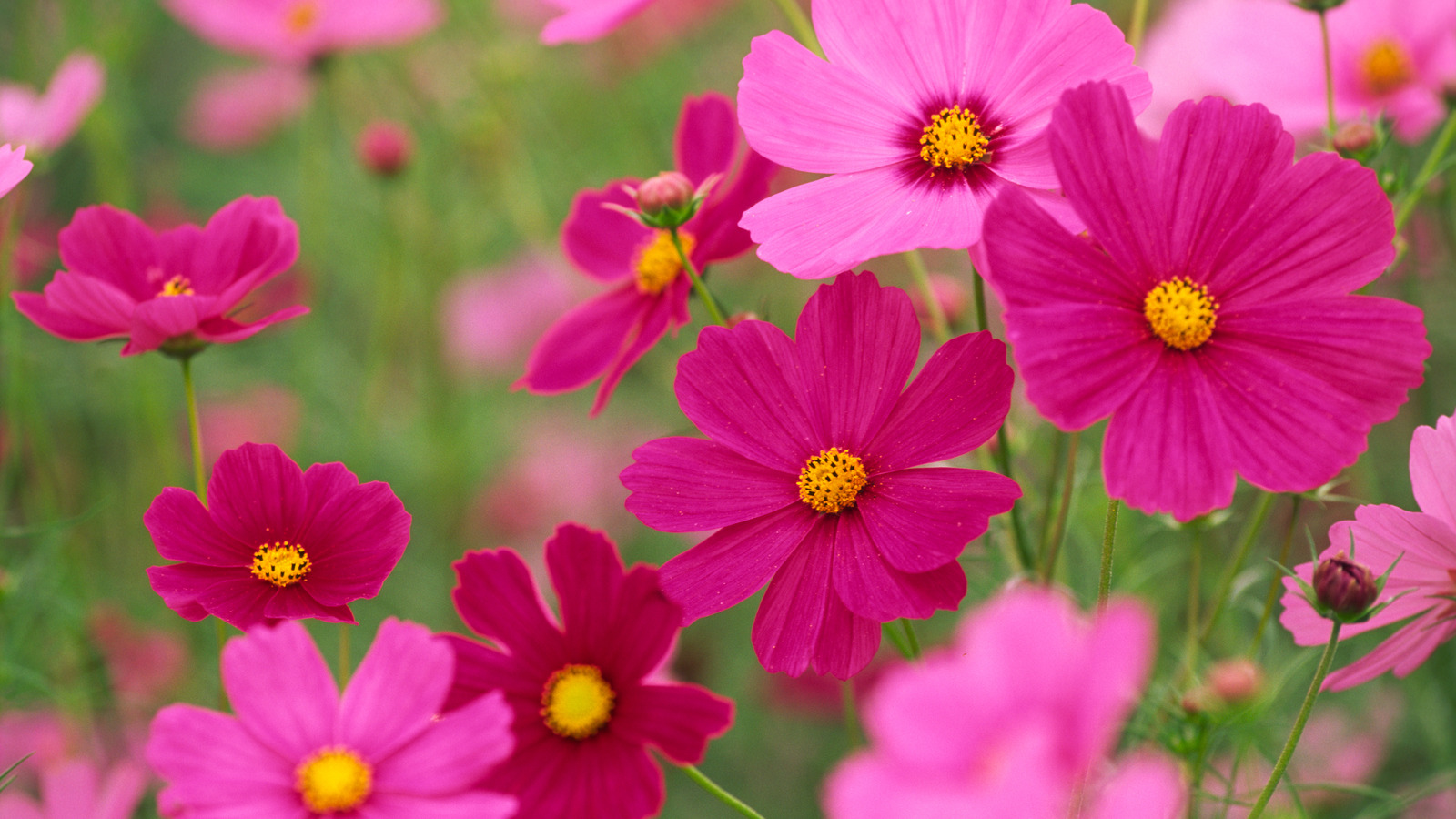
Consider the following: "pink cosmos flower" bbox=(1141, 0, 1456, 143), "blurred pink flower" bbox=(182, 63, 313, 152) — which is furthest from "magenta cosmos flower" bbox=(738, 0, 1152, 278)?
"blurred pink flower" bbox=(182, 63, 313, 152)

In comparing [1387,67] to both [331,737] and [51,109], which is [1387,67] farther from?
[51,109]

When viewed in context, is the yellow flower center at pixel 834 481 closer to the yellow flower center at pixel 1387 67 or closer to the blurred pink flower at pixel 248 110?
the yellow flower center at pixel 1387 67

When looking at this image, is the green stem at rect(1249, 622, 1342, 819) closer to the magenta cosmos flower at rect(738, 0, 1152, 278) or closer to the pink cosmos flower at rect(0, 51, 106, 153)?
the magenta cosmos flower at rect(738, 0, 1152, 278)

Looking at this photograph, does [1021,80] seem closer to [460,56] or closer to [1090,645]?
[1090,645]

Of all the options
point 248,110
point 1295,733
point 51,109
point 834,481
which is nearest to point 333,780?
point 834,481

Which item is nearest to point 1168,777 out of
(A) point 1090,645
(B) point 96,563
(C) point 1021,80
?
(A) point 1090,645

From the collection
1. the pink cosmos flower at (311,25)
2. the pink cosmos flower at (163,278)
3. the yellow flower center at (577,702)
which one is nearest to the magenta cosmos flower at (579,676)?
the yellow flower center at (577,702)
